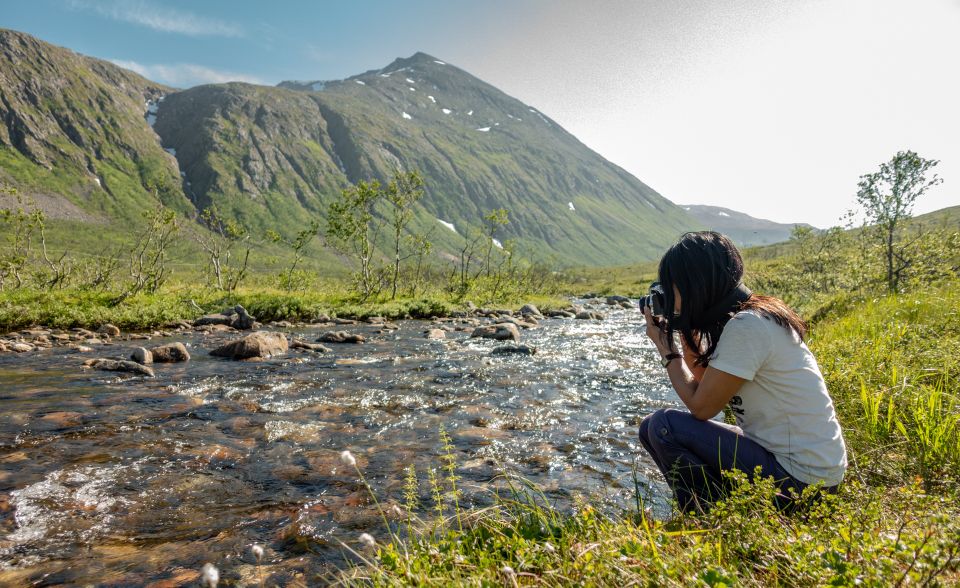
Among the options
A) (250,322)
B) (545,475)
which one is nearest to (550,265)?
(250,322)

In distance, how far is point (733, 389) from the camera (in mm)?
3432

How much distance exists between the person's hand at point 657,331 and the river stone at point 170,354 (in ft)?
45.5

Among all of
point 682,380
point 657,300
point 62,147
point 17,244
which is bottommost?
point 17,244

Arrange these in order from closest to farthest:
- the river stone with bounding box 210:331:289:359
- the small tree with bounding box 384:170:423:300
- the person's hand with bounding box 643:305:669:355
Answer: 1. the person's hand with bounding box 643:305:669:355
2. the river stone with bounding box 210:331:289:359
3. the small tree with bounding box 384:170:423:300

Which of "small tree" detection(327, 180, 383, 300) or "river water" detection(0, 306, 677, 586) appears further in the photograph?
"small tree" detection(327, 180, 383, 300)

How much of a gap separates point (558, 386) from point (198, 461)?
312 inches

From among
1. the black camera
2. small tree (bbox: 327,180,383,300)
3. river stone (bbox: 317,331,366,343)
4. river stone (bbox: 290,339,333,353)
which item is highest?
small tree (bbox: 327,180,383,300)

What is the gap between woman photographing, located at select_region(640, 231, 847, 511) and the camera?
330cm

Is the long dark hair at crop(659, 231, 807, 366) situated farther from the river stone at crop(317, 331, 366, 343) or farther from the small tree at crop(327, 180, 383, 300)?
the small tree at crop(327, 180, 383, 300)

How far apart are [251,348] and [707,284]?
14.0 metres

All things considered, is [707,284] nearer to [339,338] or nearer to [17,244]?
[339,338]

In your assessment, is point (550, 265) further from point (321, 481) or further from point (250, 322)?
point (321, 481)

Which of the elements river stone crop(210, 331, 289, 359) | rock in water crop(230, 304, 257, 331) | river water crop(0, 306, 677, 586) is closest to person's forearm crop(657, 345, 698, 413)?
river water crop(0, 306, 677, 586)

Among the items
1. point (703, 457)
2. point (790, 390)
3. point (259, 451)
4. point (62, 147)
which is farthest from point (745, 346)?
point (62, 147)
